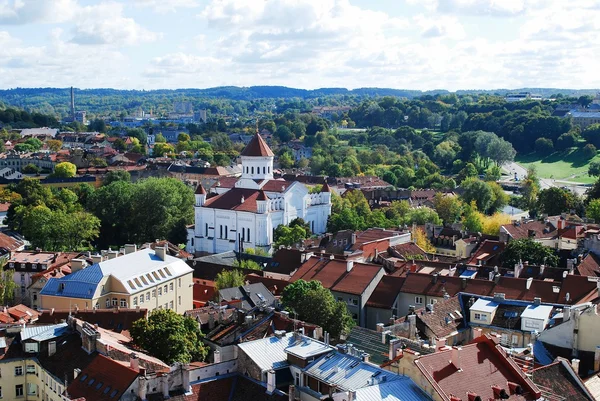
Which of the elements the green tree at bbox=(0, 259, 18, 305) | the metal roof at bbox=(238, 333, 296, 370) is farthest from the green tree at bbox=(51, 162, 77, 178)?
the metal roof at bbox=(238, 333, 296, 370)

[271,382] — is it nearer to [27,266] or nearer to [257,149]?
[27,266]

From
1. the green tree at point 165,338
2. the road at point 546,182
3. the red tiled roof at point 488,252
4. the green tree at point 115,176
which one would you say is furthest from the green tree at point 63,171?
the green tree at point 165,338

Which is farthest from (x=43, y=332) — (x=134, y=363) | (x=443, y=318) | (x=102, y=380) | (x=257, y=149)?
(x=257, y=149)

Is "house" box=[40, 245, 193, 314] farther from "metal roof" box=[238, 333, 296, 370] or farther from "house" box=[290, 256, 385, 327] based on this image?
"metal roof" box=[238, 333, 296, 370]

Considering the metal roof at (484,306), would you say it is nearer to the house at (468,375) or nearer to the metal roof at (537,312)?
the metal roof at (537,312)

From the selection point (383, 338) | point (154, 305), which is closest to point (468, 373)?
point (383, 338)

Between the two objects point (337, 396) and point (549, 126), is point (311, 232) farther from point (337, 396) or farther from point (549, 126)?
point (549, 126)
